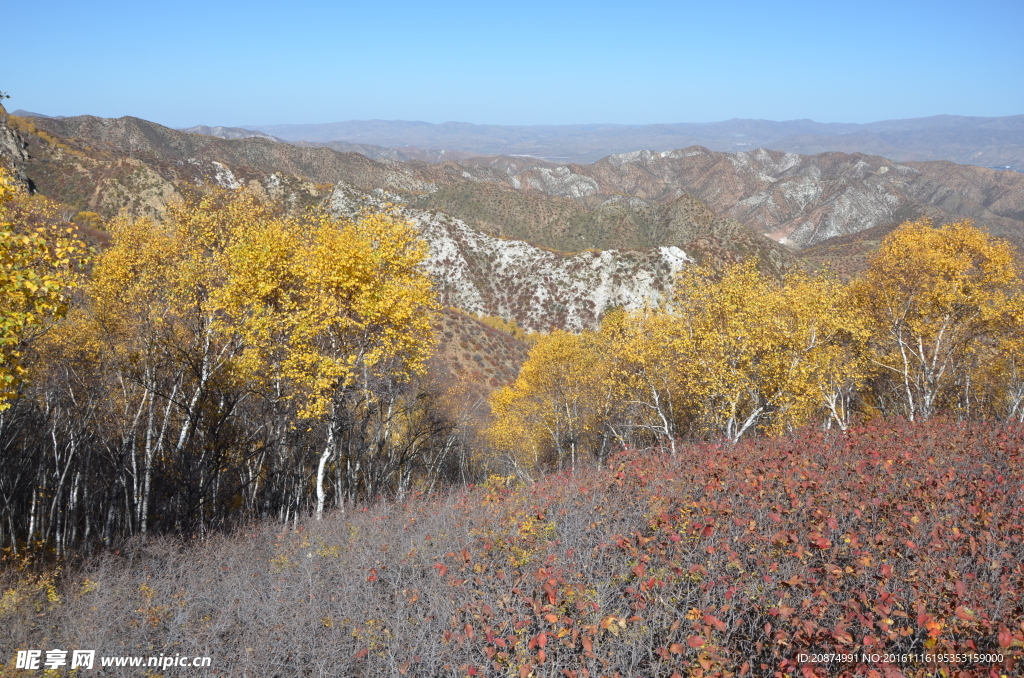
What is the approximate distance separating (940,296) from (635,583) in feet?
77.5

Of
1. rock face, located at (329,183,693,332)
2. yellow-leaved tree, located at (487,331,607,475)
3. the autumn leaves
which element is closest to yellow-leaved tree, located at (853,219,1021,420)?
the autumn leaves

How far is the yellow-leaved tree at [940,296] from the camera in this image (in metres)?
23.0

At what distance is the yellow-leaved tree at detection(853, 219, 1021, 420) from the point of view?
23.0 meters

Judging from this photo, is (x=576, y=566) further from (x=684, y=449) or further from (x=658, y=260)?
(x=658, y=260)

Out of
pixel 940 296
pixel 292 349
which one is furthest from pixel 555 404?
pixel 292 349

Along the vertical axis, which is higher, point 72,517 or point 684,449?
point 684,449

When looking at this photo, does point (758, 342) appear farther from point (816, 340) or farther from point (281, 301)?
point (281, 301)

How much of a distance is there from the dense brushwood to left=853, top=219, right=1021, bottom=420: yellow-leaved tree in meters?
12.1

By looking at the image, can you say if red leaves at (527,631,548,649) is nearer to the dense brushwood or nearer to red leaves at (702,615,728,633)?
the dense brushwood

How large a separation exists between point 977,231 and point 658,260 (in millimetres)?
101076

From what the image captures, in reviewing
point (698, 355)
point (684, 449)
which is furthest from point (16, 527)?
point (698, 355)

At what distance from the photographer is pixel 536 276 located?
123 meters

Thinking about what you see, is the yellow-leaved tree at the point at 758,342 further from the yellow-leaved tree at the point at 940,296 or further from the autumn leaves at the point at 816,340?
the yellow-leaved tree at the point at 940,296

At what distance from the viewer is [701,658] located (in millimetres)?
6645
